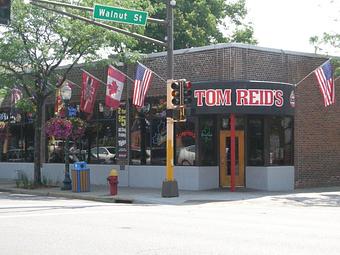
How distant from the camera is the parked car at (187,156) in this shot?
24.1 m

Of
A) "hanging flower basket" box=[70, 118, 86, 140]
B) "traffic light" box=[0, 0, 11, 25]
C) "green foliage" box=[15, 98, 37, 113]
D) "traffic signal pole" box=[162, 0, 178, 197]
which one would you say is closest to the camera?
"traffic light" box=[0, 0, 11, 25]

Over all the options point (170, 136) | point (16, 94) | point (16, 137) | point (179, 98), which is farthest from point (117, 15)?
point (16, 137)

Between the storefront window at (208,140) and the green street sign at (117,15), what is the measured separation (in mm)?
5867

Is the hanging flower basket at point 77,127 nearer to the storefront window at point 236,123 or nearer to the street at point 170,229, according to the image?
the storefront window at point 236,123

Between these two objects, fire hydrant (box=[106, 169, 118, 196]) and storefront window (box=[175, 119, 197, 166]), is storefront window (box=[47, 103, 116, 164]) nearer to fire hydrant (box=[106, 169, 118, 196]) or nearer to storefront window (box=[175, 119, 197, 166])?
storefront window (box=[175, 119, 197, 166])

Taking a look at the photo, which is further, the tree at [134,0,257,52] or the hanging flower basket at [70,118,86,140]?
the tree at [134,0,257,52]

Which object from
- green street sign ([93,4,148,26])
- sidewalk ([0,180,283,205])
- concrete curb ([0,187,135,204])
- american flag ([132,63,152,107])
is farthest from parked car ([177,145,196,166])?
green street sign ([93,4,148,26])

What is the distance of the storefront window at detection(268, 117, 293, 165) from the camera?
2402 centimetres

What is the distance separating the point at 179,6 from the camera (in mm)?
42688

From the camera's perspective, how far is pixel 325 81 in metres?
23.9

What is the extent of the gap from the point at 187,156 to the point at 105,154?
5.33 m

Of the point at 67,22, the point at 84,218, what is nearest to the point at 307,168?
the point at 67,22

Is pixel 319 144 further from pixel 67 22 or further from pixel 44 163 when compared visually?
pixel 44 163

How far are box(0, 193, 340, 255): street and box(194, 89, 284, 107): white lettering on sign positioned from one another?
5385 mm
